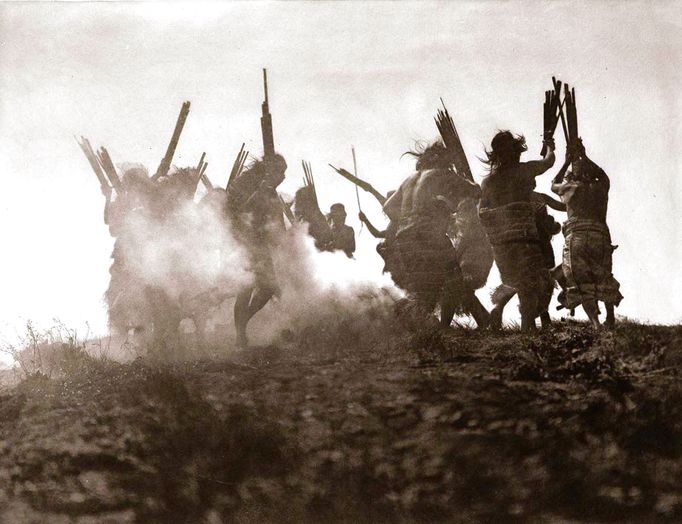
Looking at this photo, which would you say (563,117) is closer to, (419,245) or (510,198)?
(510,198)

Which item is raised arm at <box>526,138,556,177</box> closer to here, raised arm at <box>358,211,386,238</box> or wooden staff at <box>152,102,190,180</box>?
raised arm at <box>358,211,386,238</box>

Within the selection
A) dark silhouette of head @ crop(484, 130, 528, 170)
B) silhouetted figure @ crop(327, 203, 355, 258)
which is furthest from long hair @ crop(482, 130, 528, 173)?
silhouetted figure @ crop(327, 203, 355, 258)

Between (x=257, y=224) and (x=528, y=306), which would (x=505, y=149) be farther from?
(x=257, y=224)

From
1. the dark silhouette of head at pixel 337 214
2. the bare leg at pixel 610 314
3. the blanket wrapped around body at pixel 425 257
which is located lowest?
the bare leg at pixel 610 314

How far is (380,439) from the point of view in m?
6.99

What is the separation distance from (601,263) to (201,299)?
196 inches

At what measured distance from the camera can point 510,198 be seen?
9.30 m

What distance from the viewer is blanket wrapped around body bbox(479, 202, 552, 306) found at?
30.0 feet

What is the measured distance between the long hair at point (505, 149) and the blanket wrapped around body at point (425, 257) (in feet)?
3.11

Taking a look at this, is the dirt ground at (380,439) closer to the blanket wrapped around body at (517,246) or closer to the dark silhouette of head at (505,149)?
the blanket wrapped around body at (517,246)

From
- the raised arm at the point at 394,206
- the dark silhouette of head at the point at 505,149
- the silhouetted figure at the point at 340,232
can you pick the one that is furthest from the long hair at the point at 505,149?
the silhouetted figure at the point at 340,232

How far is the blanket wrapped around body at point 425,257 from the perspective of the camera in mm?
9719

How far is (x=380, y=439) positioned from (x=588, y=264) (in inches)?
140

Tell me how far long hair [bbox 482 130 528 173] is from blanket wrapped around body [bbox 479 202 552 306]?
1.52ft
